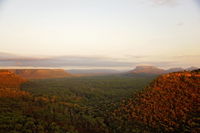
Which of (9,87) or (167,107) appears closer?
(167,107)

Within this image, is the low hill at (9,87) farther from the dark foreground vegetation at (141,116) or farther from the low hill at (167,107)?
the low hill at (167,107)

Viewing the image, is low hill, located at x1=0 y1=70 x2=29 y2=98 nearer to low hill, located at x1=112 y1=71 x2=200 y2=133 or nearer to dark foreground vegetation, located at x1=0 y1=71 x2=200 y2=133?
dark foreground vegetation, located at x1=0 y1=71 x2=200 y2=133

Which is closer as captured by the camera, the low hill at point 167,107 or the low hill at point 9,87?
the low hill at point 167,107

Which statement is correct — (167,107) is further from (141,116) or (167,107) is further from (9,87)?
(9,87)

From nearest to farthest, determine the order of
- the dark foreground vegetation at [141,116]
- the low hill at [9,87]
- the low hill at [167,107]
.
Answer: the dark foreground vegetation at [141,116] → the low hill at [167,107] → the low hill at [9,87]

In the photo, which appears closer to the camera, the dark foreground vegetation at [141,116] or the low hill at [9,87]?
the dark foreground vegetation at [141,116]

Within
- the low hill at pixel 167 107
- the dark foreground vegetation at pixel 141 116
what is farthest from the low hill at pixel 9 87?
the low hill at pixel 167 107

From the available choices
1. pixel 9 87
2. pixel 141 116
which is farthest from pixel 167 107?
pixel 9 87

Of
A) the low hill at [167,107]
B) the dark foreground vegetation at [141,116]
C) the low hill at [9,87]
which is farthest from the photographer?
the low hill at [9,87]
